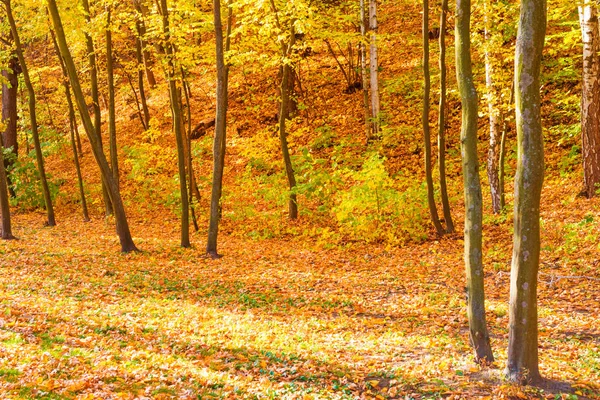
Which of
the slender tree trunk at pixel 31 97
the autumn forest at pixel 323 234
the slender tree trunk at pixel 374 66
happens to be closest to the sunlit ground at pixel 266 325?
the autumn forest at pixel 323 234

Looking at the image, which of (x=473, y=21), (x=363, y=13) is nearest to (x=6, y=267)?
(x=473, y=21)

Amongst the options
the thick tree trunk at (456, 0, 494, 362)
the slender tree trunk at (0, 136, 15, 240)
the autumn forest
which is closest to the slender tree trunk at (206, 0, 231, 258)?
the autumn forest

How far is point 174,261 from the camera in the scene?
1379cm

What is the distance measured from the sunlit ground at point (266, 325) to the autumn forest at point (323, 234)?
47 mm

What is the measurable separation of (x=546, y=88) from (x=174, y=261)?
16.6 metres

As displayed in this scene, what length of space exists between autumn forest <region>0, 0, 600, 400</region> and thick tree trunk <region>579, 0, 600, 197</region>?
0.04 meters

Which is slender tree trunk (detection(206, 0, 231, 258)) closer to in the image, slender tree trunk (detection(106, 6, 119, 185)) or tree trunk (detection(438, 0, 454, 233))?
slender tree trunk (detection(106, 6, 119, 185))

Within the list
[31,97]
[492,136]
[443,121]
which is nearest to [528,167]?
[443,121]

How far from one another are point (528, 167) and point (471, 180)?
1.06m

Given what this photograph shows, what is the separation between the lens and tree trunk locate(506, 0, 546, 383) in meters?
5.60

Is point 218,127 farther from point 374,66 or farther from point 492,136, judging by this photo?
point 374,66

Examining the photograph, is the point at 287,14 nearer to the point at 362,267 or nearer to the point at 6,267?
the point at 362,267

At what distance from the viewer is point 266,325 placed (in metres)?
9.12

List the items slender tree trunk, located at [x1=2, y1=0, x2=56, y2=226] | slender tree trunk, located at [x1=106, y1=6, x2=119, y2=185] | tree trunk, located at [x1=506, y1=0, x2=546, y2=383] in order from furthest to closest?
1. slender tree trunk, located at [x1=2, y1=0, x2=56, y2=226]
2. slender tree trunk, located at [x1=106, y1=6, x2=119, y2=185]
3. tree trunk, located at [x1=506, y1=0, x2=546, y2=383]
